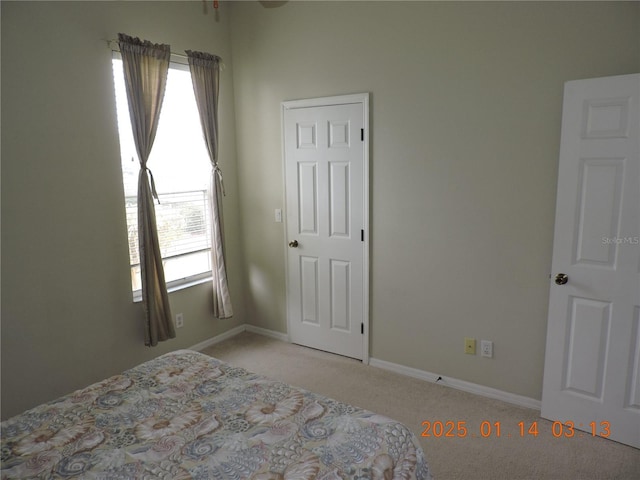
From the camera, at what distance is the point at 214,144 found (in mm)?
3783

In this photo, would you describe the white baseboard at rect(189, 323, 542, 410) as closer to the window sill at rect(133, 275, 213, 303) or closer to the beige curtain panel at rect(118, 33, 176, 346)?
the window sill at rect(133, 275, 213, 303)

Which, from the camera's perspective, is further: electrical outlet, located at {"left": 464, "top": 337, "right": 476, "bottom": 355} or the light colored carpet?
electrical outlet, located at {"left": 464, "top": 337, "right": 476, "bottom": 355}

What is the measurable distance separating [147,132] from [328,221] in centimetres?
149

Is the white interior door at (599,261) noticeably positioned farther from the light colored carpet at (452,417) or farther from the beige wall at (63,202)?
the beige wall at (63,202)

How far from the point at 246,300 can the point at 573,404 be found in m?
2.78

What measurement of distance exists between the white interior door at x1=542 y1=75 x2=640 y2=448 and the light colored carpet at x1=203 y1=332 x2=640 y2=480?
0.23m

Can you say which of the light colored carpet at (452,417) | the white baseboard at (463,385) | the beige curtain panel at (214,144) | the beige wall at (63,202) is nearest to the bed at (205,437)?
the light colored carpet at (452,417)

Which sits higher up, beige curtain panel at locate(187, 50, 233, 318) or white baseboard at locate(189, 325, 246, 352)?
beige curtain panel at locate(187, 50, 233, 318)

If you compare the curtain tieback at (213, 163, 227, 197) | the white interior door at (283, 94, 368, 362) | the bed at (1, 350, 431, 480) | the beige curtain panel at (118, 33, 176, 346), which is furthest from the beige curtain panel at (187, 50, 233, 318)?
the bed at (1, 350, 431, 480)

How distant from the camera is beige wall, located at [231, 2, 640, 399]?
8.77 ft

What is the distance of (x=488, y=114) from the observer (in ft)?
9.44

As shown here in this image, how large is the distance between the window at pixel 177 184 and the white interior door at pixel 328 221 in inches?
28.7

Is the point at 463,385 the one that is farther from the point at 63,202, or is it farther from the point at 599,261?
the point at 63,202

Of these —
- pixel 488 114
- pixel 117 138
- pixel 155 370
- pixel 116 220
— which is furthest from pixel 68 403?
pixel 488 114
